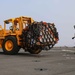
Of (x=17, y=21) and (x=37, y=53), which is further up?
(x=17, y=21)

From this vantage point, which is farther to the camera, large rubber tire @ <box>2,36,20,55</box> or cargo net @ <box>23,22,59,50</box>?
large rubber tire @ <box>2,36,20,55</box>

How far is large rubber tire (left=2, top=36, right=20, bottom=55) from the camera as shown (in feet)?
78.5

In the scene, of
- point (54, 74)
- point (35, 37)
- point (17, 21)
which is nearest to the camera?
point (54, 74)

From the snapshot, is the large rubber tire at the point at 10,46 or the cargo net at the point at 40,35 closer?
the cargo net at the point at 40,35

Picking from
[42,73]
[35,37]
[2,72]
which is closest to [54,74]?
[42,73]

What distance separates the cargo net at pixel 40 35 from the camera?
73.8 feet

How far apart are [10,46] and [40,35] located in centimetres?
321

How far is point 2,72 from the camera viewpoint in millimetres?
12820

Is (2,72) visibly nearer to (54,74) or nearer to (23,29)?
(54,74)

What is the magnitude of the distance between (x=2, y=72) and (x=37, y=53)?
1291cm

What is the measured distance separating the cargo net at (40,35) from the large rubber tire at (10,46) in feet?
3.26

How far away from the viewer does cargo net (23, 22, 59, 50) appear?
2250cm

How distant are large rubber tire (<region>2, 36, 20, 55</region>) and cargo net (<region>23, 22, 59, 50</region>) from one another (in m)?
0.99

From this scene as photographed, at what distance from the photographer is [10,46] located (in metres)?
24.4
